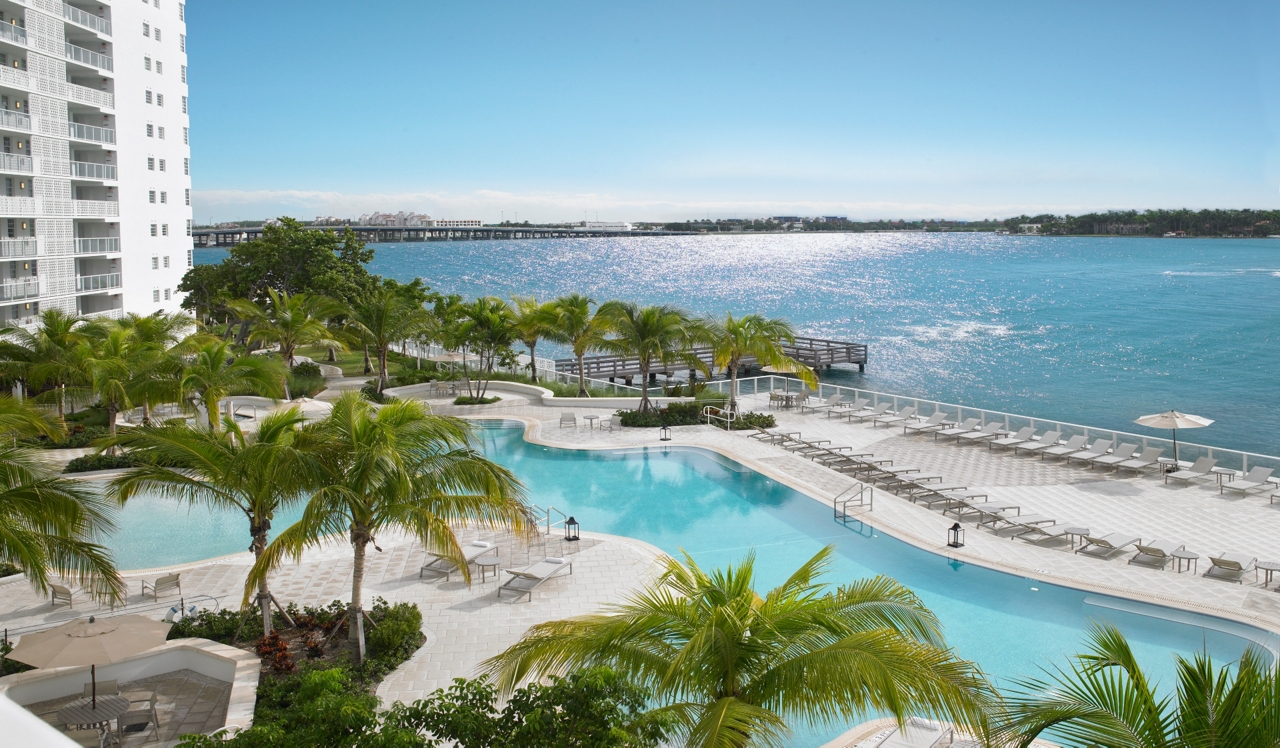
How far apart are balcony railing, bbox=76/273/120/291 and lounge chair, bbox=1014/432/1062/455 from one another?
37.4 metres

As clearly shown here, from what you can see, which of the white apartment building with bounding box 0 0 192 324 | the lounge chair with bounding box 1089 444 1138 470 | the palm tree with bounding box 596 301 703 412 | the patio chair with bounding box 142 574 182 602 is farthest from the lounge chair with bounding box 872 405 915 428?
the white apartment building with bounding box 0 0 192 324

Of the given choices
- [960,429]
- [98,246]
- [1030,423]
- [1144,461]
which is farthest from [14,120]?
[1144,461]

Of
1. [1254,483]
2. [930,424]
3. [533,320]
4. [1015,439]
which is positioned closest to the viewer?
[1254,483]

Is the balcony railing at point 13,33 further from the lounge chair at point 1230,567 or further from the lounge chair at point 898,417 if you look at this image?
the lounge chair at point 1230,567

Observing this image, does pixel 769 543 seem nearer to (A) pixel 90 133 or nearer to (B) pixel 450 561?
(B) pixel 450 561

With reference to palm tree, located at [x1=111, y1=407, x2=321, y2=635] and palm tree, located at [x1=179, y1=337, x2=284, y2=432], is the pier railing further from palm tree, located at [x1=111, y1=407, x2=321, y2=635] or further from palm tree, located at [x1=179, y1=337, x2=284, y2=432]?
palm tree, located at [x1=111, y1=407, x2=321, y2=635]

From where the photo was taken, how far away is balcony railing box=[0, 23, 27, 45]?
3322 centimetres

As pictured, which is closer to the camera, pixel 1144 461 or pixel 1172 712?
pixel 1172 712

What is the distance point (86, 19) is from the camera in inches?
1516

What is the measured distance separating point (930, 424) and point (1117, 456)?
5377 mm

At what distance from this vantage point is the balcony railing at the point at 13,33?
109 ft

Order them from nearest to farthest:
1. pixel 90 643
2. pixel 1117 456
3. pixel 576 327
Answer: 1. pixel 90 643
2. pixel 1117 456
3. pixel 576 327

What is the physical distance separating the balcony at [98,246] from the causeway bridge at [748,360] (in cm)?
2094

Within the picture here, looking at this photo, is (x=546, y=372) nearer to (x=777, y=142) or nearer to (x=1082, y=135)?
(x=777, y=142)
